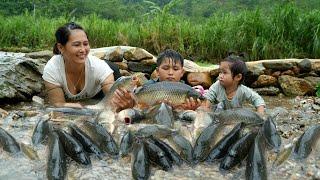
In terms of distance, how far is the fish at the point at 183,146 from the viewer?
3500 mm

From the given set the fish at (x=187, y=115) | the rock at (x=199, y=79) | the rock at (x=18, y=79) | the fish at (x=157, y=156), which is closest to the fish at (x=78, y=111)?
the fish at (x=187, y=115)

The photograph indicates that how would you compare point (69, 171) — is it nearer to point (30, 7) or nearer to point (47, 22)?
point (47, 22)

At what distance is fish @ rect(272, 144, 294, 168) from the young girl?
213cm

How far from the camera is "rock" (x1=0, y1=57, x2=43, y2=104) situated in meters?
7.08

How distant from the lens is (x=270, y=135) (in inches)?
156

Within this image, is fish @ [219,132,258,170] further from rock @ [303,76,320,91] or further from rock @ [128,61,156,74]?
rock @ [128,61,156,74]

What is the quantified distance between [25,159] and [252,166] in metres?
1.80

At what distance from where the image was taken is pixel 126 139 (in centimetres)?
368

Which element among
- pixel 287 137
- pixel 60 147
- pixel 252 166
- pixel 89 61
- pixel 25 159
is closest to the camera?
pixel 252 166

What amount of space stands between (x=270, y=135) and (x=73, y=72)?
2779 mm

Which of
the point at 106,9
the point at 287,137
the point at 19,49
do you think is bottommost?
the point at 106,9

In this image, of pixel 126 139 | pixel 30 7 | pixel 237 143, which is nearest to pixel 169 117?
pixel 126 139

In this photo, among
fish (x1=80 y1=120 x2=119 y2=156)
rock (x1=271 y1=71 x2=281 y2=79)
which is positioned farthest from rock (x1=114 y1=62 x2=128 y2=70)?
fish (x1=80 y1=120 x2=119 y2=156)

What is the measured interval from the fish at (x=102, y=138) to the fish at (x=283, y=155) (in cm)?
125
